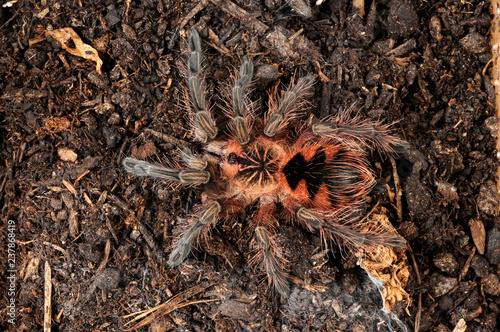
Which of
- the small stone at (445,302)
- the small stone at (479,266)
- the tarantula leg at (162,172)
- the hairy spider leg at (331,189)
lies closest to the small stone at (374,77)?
the hairy spider leg at (331,189)

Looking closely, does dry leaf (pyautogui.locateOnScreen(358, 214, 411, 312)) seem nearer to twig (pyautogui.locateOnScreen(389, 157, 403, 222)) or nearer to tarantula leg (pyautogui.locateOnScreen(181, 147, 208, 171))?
twig (pyautogui.locateOnScreen(389, 157, 403, 222))

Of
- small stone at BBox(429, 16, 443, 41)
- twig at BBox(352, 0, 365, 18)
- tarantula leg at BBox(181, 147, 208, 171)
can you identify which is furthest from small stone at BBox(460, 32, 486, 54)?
tarantula leg at BBox(181, 147, 208, 171)

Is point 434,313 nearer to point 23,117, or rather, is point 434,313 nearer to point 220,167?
point 220,167

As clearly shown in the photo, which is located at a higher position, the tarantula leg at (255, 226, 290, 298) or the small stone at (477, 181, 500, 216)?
the small stone at (477, 181, 500, 216)

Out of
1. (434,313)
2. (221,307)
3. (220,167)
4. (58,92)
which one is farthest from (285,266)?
(58,92)

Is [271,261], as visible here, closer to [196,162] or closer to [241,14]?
[196,162]

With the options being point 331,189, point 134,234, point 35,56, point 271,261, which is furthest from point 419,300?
point 35,56
